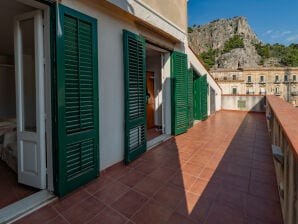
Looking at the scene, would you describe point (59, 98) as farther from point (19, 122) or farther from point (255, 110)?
point (255, 110)

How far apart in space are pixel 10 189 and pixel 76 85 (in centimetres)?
154

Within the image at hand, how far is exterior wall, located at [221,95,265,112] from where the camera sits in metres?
10.2

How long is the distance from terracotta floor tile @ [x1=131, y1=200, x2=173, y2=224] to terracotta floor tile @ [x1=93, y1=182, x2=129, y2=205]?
0.39 m

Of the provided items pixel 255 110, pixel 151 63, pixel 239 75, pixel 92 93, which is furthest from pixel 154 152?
pixel 239 75

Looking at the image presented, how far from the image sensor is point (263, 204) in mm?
2025

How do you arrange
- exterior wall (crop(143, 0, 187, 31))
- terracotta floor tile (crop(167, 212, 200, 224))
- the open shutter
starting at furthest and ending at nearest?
the open shutter
exterior wall (crop(143, 0, 187, 31))
terracotta floor tile (crop(167, 212, 200, 224))

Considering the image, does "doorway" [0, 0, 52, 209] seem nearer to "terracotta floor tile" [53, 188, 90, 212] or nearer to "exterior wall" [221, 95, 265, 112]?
"terracotta floor tile" [53, 188, 90, 212]

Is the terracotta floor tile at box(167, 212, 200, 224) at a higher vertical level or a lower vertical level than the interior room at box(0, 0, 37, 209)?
lower

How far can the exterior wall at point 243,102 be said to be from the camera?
10.2 meters

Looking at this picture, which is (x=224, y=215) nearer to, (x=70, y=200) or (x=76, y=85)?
(x=70, y=200)

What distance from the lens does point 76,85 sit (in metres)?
2.31

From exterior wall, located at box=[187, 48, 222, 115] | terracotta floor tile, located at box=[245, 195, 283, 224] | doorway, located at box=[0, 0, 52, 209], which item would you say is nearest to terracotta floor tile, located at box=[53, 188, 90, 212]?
doorway, located at box=[0, 0, 52, 209]

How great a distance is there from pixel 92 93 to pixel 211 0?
200 feet

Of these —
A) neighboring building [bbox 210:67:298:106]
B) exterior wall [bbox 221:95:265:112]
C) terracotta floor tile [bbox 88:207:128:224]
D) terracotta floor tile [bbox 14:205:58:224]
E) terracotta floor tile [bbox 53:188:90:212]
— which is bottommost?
terracotta floor tile [bbox 88:207:128:224]
